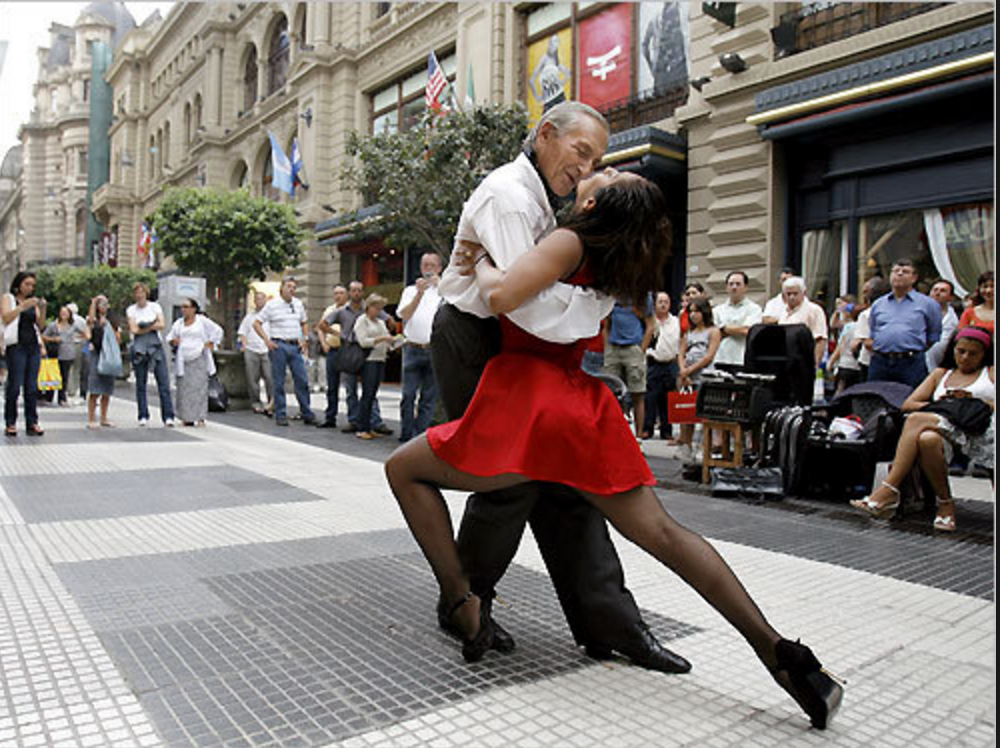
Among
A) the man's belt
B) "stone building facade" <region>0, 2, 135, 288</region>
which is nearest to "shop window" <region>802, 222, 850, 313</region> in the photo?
the man's belt

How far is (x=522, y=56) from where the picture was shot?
18.6 metres

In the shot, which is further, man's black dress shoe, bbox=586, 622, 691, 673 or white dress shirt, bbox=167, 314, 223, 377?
white dress shirt, bbox=167, 314, 223, 377

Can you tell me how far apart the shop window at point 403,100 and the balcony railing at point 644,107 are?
641 cm

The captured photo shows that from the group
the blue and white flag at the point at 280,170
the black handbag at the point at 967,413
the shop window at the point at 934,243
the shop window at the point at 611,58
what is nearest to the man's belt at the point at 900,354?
the black handbag at the point at 967,413

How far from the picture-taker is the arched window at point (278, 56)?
30.7m

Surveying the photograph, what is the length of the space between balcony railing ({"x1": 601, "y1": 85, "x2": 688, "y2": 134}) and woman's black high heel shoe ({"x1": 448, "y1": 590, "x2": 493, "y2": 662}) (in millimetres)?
13543

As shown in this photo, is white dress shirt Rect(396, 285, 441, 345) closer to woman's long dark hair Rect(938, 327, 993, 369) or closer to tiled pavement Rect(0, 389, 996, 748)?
tiled pavement Rect(0, 389, 996, 748)

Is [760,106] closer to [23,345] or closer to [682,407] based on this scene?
[682,407]

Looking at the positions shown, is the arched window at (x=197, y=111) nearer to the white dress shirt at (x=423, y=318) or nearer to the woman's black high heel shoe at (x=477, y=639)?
the white dress shirt at (x=423, y=318)

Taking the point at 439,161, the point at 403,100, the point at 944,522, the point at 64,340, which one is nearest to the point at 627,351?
the point at 944,522

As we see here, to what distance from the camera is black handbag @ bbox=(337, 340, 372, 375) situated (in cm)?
969

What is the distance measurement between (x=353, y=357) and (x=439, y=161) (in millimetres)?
4786

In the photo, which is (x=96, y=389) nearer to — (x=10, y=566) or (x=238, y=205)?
(x=10, y=566)

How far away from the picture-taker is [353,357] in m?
9.73
